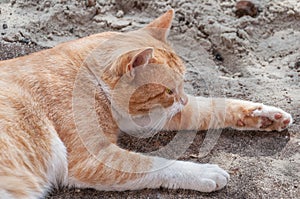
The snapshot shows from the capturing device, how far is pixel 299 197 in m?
2.17

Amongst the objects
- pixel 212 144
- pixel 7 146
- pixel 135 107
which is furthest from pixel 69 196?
pixel 212 144

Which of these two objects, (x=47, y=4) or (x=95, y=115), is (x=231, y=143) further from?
(x=47, y=4)

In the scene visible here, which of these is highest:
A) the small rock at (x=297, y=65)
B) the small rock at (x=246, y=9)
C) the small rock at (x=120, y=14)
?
the small rock at (x=246, y=9)

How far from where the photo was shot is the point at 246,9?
3500 millimetres

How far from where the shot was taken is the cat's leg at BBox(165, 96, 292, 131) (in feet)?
8.36

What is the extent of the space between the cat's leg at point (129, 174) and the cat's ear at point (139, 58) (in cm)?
35

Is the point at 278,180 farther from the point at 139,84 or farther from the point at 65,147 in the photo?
the point at 65,147

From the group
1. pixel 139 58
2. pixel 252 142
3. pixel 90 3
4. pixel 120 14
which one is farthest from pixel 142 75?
pixel 90 3

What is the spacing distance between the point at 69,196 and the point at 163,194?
1.32 ft

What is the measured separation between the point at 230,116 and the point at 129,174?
69cm

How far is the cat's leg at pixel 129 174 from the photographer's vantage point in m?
2.17

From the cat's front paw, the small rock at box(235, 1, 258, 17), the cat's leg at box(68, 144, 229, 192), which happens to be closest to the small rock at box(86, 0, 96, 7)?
the small rock at box(235, 1, 258, 17)


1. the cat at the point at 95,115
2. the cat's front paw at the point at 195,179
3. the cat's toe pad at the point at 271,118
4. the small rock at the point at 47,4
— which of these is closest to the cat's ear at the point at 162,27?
the cat at the point at 95,115

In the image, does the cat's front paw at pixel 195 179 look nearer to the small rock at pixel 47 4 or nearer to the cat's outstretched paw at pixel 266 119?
the cat's outstretched paw at pixel 266 119
